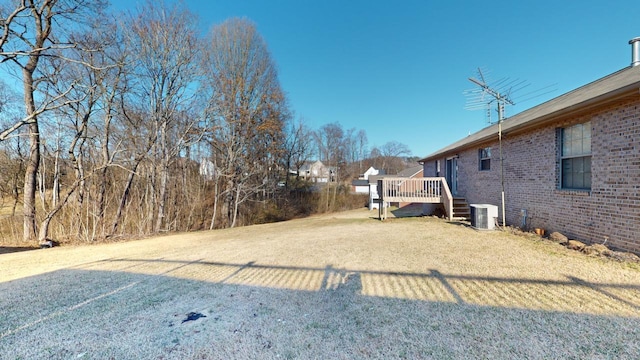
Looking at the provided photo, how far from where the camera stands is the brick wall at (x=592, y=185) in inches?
177

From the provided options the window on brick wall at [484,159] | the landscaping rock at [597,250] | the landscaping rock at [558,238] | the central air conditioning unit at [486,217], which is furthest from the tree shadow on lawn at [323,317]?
the window on brick wall at [484,159]

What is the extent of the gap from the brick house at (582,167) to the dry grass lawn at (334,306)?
38.8 inches

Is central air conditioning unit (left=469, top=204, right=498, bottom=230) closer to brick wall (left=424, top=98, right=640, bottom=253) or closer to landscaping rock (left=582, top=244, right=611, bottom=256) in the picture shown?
brick wall (left=424, top=98, right=640, bottom=253)

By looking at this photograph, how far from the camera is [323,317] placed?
2.84 m

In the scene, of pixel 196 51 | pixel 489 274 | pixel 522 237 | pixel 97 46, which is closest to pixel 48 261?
pixel 97 46

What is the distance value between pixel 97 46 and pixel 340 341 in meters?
13.8

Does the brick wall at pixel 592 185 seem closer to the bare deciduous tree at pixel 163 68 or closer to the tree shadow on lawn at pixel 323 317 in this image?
the tree shadow on lawn at pixel 323 317

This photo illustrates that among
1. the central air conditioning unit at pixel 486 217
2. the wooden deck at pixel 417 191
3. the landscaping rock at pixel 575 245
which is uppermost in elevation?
the wooden deck at pixel 417 191

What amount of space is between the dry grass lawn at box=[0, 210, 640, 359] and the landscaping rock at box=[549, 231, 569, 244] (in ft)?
1.70

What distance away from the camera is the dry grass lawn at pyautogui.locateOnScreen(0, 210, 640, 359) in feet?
7.50

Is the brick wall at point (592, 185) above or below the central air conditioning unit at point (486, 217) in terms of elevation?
above

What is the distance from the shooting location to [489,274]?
401 cm

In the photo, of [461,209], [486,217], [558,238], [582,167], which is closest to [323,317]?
[558,238]

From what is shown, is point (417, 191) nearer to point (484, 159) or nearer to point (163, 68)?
point (484, 159)
